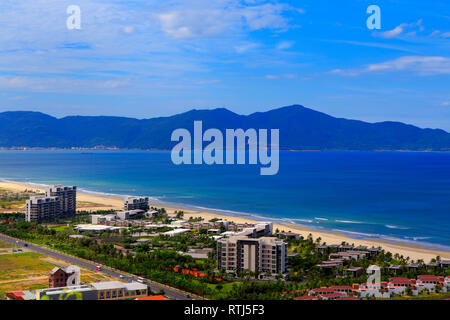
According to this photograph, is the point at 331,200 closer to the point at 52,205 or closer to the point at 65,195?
the point at 65,195

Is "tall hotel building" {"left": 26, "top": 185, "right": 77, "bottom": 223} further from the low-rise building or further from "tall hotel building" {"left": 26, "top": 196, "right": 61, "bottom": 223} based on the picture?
the low-rise building

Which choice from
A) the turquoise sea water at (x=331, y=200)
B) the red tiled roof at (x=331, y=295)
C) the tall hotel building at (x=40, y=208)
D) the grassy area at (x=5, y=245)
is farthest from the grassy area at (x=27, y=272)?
the turquoise sea water at (x=331, y=200)

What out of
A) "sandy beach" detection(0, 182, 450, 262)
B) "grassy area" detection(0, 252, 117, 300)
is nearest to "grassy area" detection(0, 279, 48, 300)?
"grassy area" detection(0, 252, 117, 300)

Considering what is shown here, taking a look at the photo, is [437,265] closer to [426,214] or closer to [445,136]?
[426,214]
